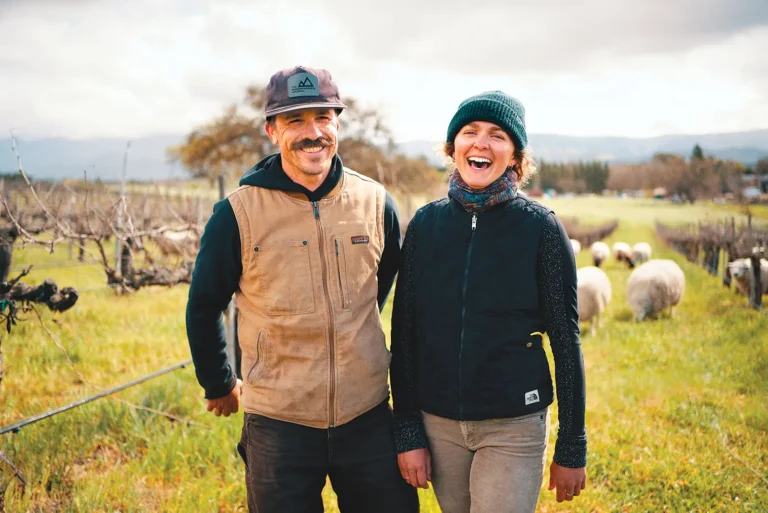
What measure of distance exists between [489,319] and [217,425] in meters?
3.37

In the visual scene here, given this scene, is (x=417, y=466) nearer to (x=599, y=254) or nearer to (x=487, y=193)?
(x=487, y=193)

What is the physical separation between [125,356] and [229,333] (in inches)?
102

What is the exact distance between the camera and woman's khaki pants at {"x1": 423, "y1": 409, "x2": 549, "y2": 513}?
1944 millimetres

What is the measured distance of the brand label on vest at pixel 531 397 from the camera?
201 cm

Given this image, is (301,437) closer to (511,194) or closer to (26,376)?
(511,194)

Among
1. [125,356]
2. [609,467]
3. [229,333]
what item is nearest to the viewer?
[609,467]

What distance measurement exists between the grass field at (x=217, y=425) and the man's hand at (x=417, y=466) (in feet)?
4.81

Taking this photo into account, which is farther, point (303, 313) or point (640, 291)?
point (640, 291)

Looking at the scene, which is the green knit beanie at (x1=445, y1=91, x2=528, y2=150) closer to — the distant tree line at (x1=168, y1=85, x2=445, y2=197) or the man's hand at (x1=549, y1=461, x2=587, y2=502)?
the man's hand at (x1=549, y1=461, x2=587, y2=502)

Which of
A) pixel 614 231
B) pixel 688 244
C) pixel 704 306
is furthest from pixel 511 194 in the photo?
pixel 614 231

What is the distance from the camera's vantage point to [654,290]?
1044cm

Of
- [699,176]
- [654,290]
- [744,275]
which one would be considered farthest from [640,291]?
[699,176]

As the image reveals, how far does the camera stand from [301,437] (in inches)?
88.4

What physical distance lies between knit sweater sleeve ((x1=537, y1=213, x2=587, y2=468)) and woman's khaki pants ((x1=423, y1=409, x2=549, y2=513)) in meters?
0.10
